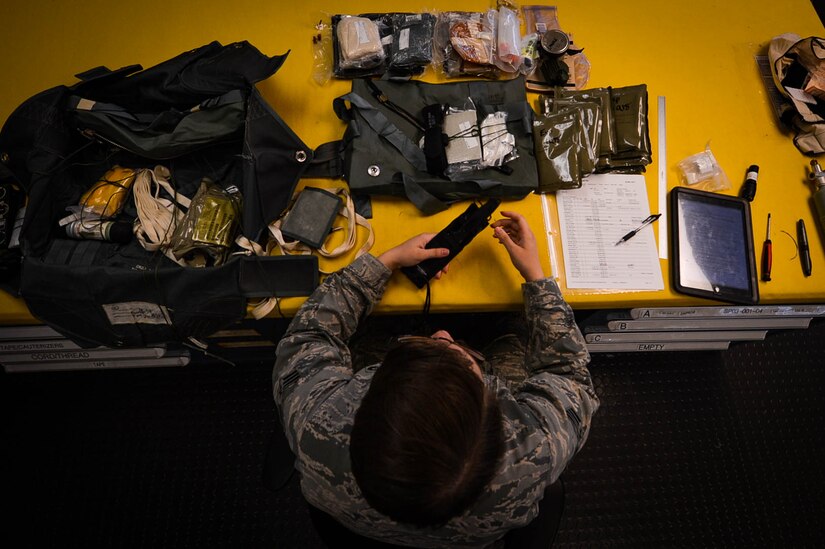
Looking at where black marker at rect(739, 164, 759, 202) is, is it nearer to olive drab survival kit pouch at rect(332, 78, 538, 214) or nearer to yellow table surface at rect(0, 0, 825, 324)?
yellow table surface at rect(0, 0, 825, 324)

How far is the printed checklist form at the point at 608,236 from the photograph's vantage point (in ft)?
4.33

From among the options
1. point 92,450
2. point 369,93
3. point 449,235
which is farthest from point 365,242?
point 92,450

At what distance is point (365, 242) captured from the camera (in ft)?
4.27

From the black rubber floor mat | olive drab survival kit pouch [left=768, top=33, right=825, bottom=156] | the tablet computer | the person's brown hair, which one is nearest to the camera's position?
the person's brown hair

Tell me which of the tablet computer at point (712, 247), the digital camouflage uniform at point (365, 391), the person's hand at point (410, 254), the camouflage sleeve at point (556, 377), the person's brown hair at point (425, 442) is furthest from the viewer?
the tablet computer at point (712, 247)

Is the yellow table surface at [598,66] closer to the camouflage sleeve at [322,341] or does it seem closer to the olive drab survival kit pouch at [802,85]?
the olive drab survival kit pouch at [802,85]

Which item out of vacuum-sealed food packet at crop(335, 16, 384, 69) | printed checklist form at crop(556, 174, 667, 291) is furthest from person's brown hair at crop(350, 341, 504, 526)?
vacuum-sealed food packet at crop(335, 16, 384, 69)

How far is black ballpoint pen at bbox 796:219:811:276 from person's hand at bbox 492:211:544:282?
0.81m

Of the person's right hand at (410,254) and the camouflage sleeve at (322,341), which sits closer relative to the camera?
the camouflage sleeve at (322,341)

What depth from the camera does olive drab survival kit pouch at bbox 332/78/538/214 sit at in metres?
1.29

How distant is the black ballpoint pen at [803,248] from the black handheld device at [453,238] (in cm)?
95

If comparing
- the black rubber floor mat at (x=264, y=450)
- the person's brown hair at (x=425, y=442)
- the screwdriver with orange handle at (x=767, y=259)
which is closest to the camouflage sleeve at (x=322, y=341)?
the person's brown hair at (x=425, y=442)

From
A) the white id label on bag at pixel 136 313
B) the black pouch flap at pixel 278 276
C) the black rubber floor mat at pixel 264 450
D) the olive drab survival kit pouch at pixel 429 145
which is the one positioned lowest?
the black rubber floor mat at pixel 264 450

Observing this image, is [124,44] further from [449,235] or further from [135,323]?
[449,235]
